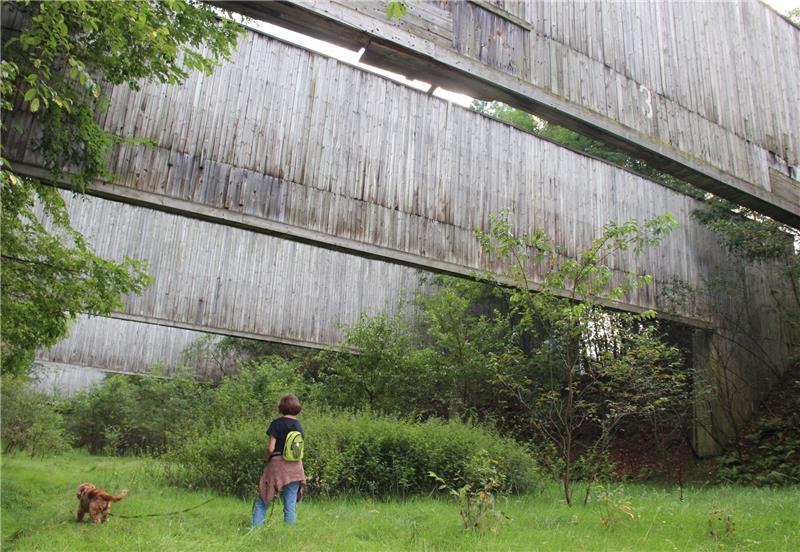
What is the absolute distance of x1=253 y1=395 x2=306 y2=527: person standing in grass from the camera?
6.20m

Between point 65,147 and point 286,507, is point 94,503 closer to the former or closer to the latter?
point 286,507

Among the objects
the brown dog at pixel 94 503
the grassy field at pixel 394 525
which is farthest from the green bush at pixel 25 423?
the brown dog at pixel 94 503

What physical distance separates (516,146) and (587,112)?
6230 millimetres

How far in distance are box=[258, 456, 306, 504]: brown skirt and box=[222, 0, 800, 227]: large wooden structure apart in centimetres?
397

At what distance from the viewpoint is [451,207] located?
9.97 metres

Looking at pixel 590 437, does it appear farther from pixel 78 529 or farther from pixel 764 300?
pixel 78 529

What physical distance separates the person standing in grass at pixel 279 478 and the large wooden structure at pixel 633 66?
3754mm

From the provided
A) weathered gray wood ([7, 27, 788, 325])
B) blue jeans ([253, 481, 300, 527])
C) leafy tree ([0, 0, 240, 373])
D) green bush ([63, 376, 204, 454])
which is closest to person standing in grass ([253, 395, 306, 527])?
blue jeans ([253, 481, 300, 527])

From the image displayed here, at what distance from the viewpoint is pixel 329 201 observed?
29.1ft

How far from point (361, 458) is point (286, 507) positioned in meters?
3.33

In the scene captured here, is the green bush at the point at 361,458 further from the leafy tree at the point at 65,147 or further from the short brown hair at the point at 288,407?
the leafy tree at the point at 65,147

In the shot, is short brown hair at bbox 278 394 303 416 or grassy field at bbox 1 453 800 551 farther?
short brown hair at bbox 278 394 303 416

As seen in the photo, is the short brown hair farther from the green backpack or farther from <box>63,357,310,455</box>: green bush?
<box>63,357,310,455</box>: green bush

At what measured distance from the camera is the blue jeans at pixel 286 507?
620 centimetres
